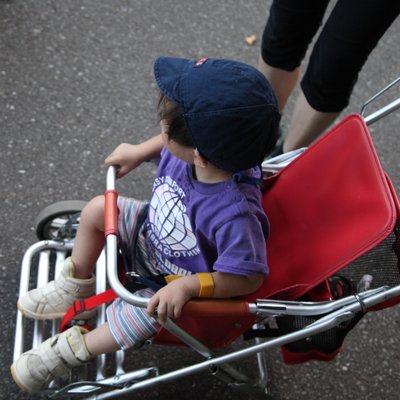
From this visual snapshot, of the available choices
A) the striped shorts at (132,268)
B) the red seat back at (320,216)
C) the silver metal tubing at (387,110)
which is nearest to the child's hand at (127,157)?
the striped shorts at (132,268)

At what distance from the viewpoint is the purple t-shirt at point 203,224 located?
1.33m

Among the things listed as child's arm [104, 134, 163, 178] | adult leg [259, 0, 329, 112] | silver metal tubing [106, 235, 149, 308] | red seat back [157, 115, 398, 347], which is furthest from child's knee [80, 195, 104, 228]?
adult leg [259, 0, 329, 112]

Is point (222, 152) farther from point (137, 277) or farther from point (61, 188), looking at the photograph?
point (61, 188)

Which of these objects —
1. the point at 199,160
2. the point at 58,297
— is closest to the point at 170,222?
the point at 199,160

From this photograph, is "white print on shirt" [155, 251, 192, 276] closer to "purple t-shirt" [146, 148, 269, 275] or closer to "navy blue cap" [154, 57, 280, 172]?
"purple t-shirt" [146, 148, 269, 275]

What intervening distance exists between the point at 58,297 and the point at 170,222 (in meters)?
0.46

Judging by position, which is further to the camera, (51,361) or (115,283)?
(51,361)

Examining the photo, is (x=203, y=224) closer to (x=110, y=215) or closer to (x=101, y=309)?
(x=110, y=215)

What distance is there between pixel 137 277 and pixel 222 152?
0.42m

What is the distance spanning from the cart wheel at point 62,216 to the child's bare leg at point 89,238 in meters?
0.21

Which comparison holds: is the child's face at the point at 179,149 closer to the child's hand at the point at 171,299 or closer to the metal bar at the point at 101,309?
the child's hand at the point at 171,299

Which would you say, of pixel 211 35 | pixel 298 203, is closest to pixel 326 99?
pixel 298 203

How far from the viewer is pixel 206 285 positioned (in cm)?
133

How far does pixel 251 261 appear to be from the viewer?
1.32 metres
